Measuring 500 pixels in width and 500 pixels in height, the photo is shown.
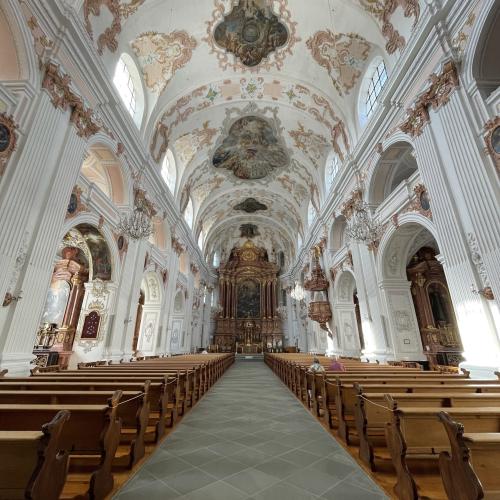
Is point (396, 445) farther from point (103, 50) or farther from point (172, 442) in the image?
point (103, 50)

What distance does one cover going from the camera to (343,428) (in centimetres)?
359

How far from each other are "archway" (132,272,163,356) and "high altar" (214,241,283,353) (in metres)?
13.1

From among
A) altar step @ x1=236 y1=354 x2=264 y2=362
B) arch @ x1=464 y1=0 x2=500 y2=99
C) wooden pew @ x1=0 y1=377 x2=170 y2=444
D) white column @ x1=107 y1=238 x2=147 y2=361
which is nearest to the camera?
wooden pew @ x1=0 y1=377 x2=170 y2=444

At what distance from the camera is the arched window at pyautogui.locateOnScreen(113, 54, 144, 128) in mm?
9737

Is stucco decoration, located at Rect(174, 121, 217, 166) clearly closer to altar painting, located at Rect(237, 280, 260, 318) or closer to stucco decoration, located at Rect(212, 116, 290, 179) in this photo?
stucco decoration, located at Rect(212, 116, 290, 179)

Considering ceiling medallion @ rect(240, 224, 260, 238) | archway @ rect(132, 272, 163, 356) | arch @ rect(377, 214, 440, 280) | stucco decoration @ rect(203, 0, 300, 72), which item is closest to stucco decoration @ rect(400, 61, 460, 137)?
arch @ rect(377, 214, 440, 280)

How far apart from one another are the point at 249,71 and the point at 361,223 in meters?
8.83

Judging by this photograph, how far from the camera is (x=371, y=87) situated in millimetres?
10406

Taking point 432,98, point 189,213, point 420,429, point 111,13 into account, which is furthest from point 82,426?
point 189,213

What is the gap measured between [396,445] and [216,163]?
1731 centimetres

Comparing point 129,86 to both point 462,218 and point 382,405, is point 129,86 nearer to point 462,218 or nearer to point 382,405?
point 462,218

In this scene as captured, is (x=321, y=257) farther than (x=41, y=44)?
Yes

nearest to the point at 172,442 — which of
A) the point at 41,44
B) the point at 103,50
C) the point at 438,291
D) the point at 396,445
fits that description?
the point at 396,445

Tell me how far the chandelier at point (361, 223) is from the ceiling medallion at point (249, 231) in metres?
17.1
